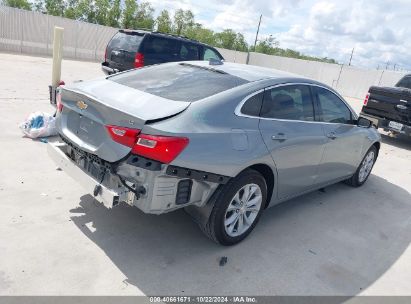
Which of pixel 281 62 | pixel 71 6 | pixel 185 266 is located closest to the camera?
pixel 185 266

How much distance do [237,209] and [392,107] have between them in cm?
745

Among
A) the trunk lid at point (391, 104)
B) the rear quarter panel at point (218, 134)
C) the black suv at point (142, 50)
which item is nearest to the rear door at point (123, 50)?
the black suv at point (142, 50)

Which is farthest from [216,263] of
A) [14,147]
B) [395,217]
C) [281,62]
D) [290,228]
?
[281,62]

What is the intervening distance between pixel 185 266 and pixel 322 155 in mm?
2228

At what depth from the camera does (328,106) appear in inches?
185

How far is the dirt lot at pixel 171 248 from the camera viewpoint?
299 cm

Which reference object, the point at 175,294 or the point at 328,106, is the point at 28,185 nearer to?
the point at 175,294

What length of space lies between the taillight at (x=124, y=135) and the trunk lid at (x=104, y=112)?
29 mm

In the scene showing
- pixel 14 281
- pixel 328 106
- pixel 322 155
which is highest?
pixel 328 106

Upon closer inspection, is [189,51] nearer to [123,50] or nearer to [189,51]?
[189,51]

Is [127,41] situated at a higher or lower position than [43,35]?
higher

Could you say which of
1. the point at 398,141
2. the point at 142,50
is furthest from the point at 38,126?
the point at 398,141

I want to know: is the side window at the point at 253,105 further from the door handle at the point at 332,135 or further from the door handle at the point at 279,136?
the door handle at the point at 332,135

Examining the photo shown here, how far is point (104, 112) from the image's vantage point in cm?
311
